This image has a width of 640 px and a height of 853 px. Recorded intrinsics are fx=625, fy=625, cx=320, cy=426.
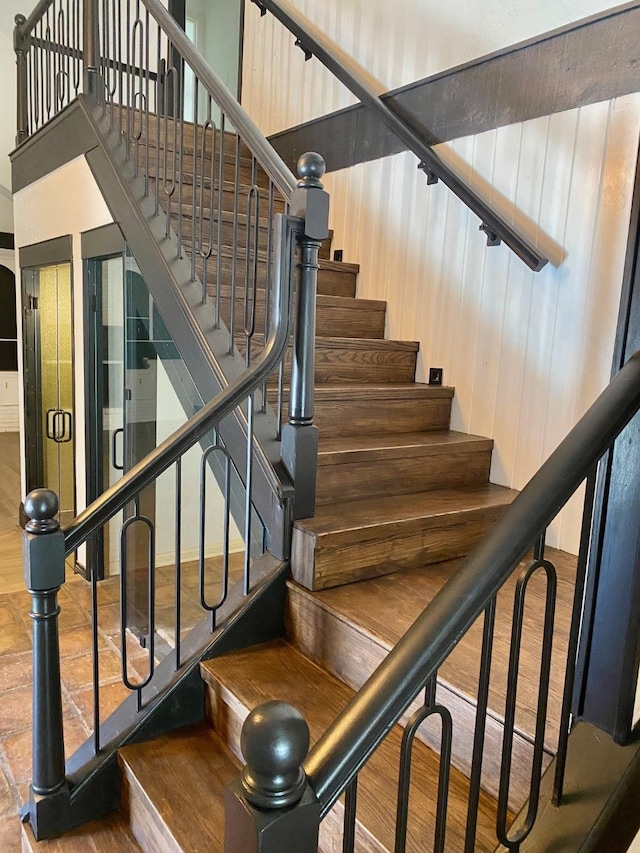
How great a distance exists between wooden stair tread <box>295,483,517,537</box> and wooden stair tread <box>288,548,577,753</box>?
0.20 meters

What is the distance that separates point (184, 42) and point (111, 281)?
1380mm

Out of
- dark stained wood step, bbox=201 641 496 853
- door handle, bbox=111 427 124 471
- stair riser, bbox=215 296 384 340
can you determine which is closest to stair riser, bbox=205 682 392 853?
dark stained wood step, bbox=201 641 496 853

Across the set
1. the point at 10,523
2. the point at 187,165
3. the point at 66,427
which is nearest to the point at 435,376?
the point at 187,165

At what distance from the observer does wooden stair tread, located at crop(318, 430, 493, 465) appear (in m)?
2.38

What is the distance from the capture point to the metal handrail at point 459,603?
0.83 m

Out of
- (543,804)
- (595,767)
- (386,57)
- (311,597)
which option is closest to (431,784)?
(543,804)

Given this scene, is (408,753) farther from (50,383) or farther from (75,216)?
(50,383)

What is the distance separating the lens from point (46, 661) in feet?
5.45

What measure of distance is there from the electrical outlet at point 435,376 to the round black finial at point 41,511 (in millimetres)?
2032

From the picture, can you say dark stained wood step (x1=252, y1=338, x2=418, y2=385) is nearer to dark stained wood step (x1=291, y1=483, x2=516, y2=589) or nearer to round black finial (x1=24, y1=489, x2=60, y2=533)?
dark stained wood step (x1=291, y1=483, x2=516, y2=589)

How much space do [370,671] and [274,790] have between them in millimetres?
1067

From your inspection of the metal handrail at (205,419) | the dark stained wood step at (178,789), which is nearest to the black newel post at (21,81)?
the metal handrail at (205,419)

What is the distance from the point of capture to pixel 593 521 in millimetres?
1361

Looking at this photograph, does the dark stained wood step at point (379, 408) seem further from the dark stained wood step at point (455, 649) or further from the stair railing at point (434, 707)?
the stair railing at point (434, 707)
